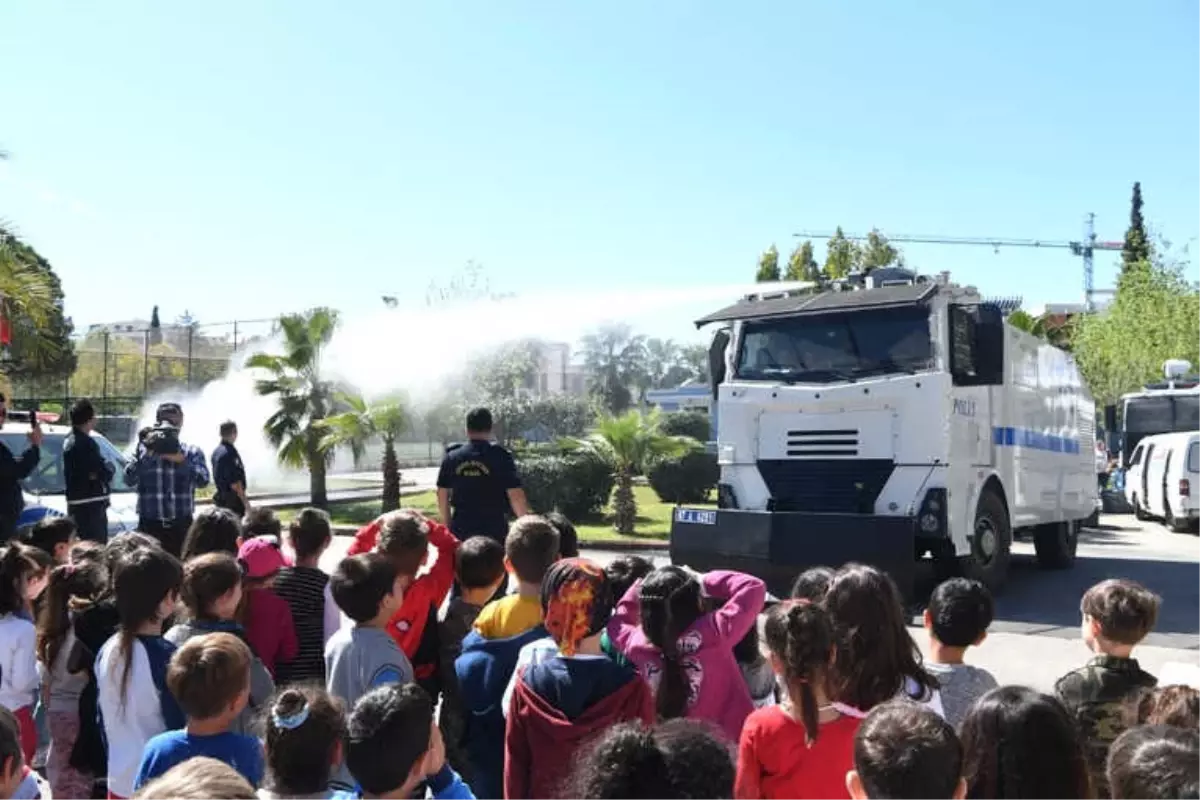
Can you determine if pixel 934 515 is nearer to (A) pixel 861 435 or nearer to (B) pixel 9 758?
(A) pixel 861 435

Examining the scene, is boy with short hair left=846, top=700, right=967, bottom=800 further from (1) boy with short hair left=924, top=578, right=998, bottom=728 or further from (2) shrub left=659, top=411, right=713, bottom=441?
(2) shrub left=659, top=411, right=713, bottom=441

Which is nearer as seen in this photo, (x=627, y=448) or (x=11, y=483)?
(x=11, y=483)

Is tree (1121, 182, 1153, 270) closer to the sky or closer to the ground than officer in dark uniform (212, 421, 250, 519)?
closer to the sky

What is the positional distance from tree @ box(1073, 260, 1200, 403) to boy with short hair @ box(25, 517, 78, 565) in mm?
33234

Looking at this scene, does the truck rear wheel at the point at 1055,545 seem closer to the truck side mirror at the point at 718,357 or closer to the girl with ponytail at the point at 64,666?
the truck side mirror at the point at 718,357

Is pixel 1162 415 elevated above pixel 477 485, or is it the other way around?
pixel 1162 415

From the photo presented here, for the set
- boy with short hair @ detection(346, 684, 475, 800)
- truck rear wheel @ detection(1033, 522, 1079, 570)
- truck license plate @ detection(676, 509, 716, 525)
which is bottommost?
truck rear wheel @ detection(1033, 522, 1079, 570)

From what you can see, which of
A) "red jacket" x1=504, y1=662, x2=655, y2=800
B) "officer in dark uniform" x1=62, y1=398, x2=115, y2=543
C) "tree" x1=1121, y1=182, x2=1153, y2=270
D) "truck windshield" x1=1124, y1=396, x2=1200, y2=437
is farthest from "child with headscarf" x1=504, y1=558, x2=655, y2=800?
"tree" x1=1121, y1=182, x2=1153, y2=270

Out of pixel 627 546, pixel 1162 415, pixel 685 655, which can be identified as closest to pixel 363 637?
pixel 685 655

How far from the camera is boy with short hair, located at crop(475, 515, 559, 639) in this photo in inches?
150

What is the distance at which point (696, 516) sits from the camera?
10117mm

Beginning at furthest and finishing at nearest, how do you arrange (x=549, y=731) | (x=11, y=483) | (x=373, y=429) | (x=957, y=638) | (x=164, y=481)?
(x=373, y=429)
(x=164, y=481)
(x=11, y=483)
(x=957, y=638)
(x=549, y=731)

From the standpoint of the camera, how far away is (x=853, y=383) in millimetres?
9922

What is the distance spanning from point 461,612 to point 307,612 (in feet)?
2.41
